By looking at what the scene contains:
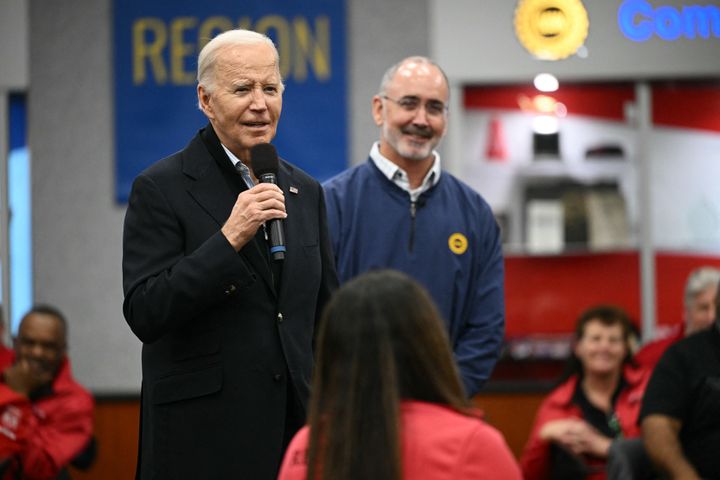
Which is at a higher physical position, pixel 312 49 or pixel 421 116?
pixel 312 49

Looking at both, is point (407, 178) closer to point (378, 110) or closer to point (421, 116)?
point (421, 116)

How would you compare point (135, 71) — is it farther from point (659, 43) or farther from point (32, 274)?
point (659, 43)

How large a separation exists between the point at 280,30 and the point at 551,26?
1655 millimetres

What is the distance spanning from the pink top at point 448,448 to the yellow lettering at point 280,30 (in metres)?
5.36

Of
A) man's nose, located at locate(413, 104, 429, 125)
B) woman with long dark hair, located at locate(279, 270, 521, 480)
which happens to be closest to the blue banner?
man's nose, located at locate(413, 104, 429, 125)

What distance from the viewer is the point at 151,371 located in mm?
3008

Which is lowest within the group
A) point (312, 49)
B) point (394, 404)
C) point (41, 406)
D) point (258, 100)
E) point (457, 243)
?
point (41, 406)

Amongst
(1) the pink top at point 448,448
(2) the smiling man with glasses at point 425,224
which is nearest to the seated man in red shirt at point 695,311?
(2) the smiling man with glasses at point 425,224

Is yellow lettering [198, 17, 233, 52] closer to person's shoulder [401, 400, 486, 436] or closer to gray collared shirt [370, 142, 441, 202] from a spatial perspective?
→ gray collared shirt [370, 142, 441, 202]

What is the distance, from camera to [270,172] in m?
3.04

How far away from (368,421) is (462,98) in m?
5.58

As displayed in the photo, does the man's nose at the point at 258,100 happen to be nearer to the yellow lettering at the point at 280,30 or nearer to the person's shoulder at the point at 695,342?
the person's shoulder at the point at 695,342

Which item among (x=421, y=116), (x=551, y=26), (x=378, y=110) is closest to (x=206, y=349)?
(x=421, y=116)

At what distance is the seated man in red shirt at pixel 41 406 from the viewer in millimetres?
5352
